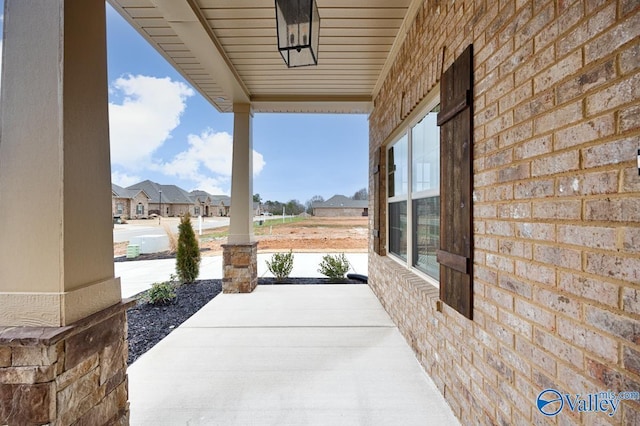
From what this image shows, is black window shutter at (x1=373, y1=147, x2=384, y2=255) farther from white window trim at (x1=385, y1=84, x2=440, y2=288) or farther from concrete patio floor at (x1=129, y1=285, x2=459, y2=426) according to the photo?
concrete patio floor at (x1=129, y1=285, x2=459, y2=426)

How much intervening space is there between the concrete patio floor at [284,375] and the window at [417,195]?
889 mm

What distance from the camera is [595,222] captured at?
0.97m

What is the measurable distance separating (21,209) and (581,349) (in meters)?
2.28

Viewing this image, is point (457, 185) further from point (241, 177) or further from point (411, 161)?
point (241, 177)

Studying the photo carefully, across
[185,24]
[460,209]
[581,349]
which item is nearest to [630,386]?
[581,349]

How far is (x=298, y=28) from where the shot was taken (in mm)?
2080

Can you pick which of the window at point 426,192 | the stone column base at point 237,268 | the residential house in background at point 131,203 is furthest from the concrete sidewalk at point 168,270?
the residential house in background at point 131,203

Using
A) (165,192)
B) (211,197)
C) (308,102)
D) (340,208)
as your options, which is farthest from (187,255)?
(340,208)

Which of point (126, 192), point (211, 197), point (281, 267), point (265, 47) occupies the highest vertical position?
point (126, 192)

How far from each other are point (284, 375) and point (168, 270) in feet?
18.7

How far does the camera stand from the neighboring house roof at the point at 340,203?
132ft

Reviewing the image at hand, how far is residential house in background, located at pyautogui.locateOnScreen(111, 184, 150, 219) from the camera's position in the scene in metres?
27.6

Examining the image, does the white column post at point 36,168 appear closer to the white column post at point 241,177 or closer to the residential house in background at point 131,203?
the white column post at point 241,177

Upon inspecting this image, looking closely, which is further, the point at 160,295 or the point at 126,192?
the point at 126,192
